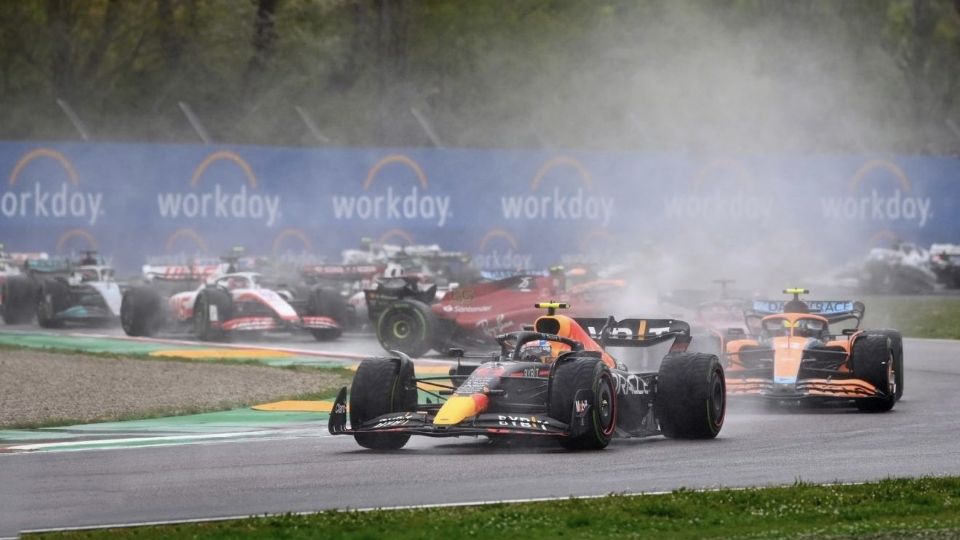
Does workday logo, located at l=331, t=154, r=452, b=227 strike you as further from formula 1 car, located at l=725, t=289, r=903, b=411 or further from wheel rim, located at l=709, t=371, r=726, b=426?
wheel rim, located at l=709, t=371, r=726, b=426

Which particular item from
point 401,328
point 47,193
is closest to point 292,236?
point 47,193

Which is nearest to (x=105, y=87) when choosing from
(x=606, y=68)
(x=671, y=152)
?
(x=606, y=68)

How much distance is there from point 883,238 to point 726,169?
434 centimetres

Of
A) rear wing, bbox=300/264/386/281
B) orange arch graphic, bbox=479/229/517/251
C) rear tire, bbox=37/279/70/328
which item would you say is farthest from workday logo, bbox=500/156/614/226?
rear tire, bbox=37/279/70/328

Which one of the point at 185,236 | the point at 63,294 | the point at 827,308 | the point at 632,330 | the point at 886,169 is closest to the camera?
the point at 632,330

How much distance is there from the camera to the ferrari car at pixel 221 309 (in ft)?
90.2

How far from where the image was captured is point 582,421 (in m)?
12.5

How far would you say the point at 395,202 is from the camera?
38.8 m

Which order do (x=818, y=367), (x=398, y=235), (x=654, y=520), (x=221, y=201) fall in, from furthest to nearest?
1. (x=398, y=235)
2. (x=221, y=201)
3. (x=818, y=367)
4. (x=654, y=520)

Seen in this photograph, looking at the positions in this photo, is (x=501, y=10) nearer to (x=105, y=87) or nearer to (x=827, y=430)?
(x=105, y=87)

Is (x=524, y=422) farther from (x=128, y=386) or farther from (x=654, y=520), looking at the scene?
(x=128, y=386)

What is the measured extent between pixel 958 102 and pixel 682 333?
36455mm

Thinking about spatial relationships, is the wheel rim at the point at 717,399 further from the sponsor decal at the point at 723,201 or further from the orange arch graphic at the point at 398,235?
the sponsor decal at the point at 723,201

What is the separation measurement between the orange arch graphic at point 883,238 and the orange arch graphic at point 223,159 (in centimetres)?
1526
